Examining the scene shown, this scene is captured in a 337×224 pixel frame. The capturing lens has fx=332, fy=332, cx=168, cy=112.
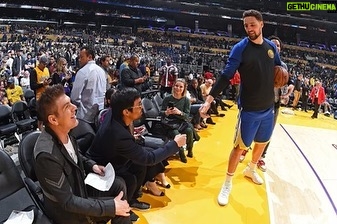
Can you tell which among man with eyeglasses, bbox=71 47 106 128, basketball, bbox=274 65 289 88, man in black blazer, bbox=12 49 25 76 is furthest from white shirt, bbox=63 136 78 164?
man in black blazer, bbox=12 49 25 76

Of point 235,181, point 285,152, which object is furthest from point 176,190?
point 285,152

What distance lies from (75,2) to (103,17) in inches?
119

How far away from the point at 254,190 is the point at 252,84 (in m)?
1.21

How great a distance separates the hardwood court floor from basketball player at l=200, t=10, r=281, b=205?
26 centimetres

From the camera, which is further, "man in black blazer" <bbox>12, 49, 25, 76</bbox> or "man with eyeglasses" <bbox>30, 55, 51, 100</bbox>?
"man in black blazer" <bbox>12, 49, 25, 76</bbox>

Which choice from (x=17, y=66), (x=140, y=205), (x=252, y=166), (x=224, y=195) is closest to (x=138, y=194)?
(x=140, y=205)

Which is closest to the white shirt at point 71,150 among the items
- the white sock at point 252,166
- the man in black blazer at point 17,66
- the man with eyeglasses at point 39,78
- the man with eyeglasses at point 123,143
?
the man with eyeglasses at point 123,143

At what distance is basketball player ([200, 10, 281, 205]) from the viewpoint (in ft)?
9.55

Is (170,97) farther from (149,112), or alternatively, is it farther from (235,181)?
(235,181)

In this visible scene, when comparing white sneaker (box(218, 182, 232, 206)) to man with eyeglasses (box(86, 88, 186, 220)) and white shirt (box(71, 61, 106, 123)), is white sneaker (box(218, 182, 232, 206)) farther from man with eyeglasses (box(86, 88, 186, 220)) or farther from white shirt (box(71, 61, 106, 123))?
white shirt (box(71, 61, 106, 123))

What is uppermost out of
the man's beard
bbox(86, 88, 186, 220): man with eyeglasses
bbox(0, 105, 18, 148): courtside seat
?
the man's beard

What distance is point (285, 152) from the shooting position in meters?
4.98

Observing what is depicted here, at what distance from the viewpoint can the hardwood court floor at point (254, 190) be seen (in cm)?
298

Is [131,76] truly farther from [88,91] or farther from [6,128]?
[6,128]
